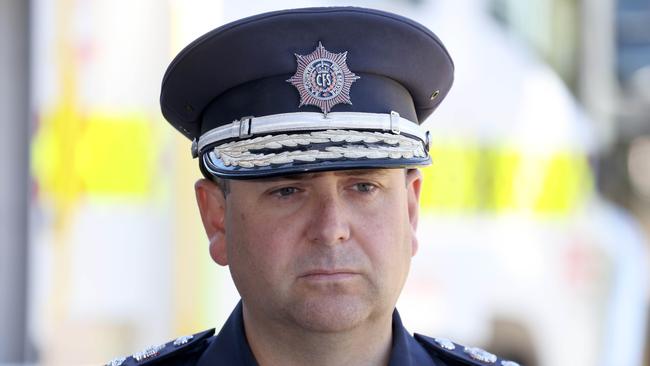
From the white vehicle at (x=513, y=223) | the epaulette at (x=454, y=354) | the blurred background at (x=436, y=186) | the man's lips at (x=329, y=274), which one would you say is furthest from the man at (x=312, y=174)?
the white vehicle at (x=513, y=223)

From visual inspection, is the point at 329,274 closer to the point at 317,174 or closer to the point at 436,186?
the point at 317,174

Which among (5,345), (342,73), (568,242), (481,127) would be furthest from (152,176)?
(342,73)

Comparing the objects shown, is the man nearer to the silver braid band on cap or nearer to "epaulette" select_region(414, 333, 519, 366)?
the silver braid band on cap

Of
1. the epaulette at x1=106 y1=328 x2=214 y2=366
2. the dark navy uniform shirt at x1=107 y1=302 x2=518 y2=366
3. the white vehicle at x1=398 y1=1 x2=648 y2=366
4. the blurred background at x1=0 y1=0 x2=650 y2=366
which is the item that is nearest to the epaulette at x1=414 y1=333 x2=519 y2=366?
the dark navy uniform shirt at x1=107 y1=302 x2=518 y2=366

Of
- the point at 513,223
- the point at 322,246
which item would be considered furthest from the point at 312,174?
the point at 513,223

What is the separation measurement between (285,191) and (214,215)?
194 millimetres

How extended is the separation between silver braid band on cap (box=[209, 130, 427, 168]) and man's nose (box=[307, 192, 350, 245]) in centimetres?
7

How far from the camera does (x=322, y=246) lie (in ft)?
5.03

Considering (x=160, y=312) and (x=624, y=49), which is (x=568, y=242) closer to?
(x=624, y=49)

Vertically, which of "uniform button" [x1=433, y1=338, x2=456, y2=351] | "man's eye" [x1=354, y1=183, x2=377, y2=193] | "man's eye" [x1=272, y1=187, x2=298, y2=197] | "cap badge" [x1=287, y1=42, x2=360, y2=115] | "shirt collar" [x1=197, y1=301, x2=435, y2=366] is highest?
"cap badge" [x1=287, y1=42, x2=360, y2=115]

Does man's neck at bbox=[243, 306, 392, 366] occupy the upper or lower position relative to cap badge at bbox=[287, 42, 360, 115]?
lower

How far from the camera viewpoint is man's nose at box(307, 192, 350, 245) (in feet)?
5.00

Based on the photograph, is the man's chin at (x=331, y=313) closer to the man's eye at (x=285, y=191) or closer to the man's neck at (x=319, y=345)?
the man's neck at (x=319, y=345)

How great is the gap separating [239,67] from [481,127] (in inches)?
95.5
